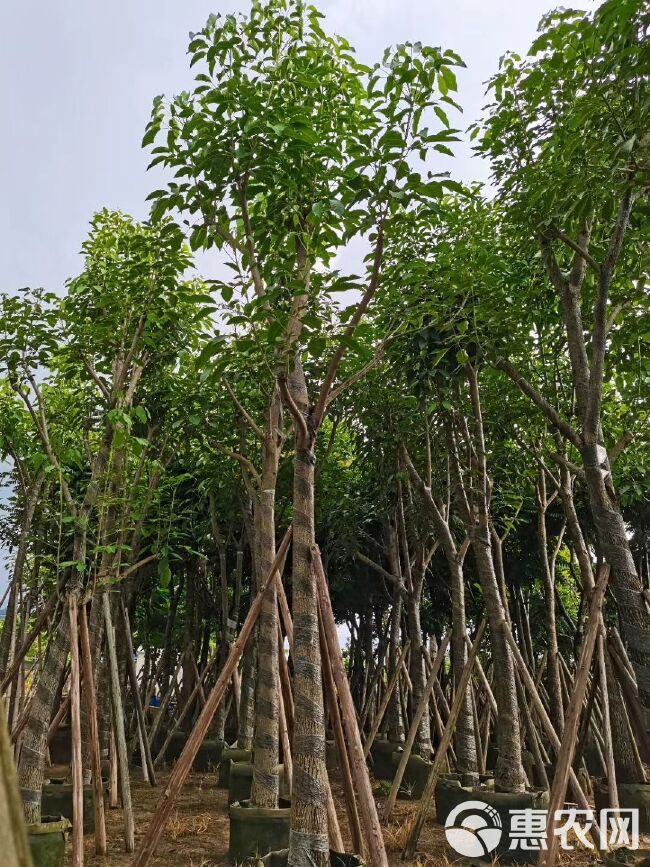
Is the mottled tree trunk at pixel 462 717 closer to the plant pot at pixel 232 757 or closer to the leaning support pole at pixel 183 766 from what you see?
the plant pot at pixel 232 757

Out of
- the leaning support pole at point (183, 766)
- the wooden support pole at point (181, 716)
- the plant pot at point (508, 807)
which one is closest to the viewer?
the leaning support pole at point (183, 766)

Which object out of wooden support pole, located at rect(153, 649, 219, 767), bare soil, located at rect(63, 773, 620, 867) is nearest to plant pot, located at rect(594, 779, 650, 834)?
bare soil, located at rect(63, 773, 620, 867)

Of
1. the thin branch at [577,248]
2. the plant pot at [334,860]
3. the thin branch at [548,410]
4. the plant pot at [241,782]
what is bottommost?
the plant pot at [241,782]

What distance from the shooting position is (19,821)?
0.54 metres

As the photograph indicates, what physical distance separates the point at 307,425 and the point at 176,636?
1265cm

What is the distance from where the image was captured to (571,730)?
3674mm

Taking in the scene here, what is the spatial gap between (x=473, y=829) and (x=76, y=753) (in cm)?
325

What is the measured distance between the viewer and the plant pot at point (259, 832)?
4.38m

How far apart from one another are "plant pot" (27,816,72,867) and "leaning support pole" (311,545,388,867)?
2.21 metres

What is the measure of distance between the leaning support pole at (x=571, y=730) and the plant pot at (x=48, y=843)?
3.08 meters

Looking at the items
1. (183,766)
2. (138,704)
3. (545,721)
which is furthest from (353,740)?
(138,704)

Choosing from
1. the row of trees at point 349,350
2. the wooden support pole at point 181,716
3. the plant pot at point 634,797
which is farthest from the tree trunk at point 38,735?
the plant pot at point 634,797

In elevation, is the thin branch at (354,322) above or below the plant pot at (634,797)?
above

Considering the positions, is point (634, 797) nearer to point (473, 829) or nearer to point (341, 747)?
point (473, 829)
